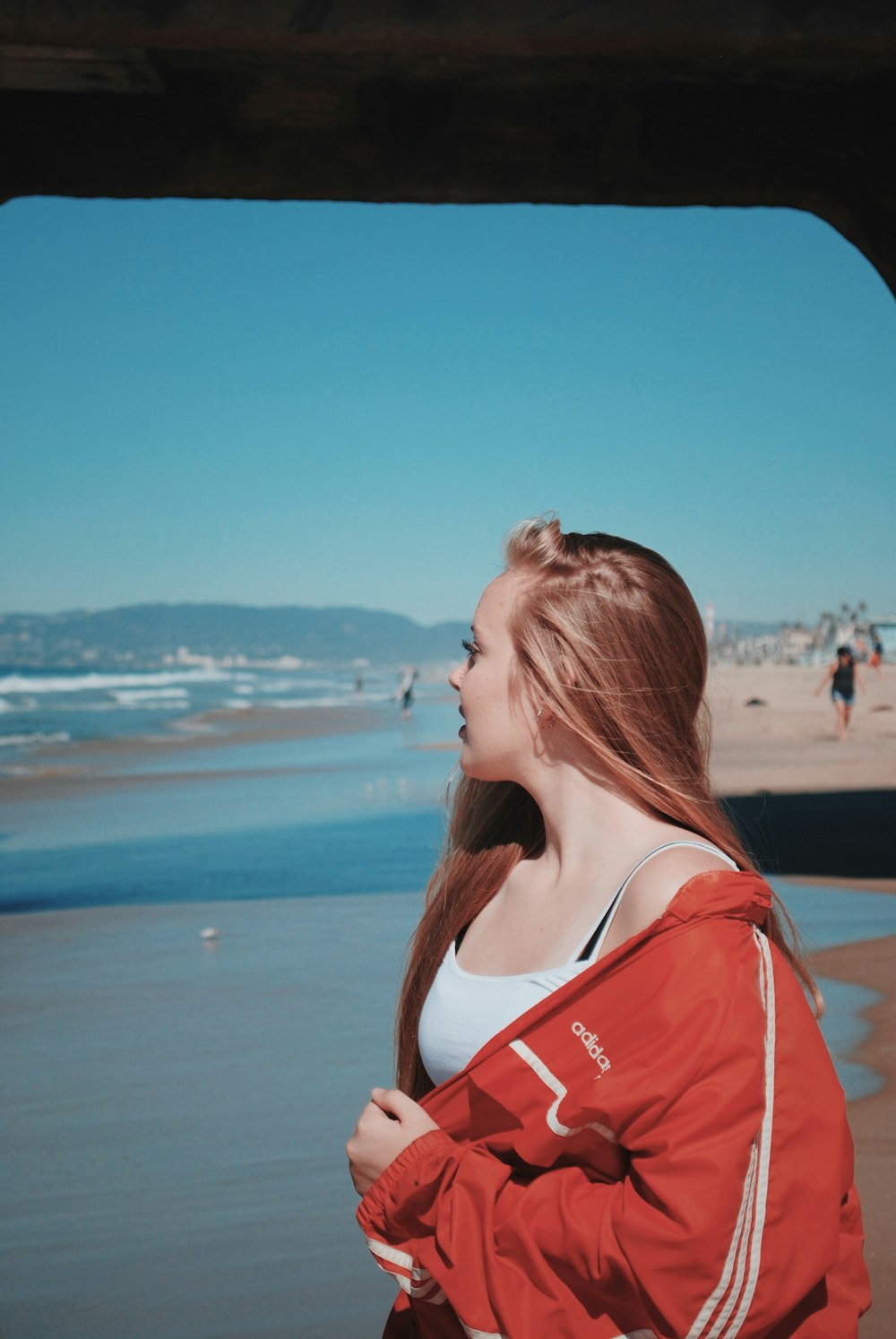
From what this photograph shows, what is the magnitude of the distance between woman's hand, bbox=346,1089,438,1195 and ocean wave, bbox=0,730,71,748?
91.6 feet

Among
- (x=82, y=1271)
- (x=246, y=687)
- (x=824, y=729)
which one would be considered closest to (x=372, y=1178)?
(x=82, y=1271)

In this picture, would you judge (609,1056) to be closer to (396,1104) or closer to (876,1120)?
(396,1104)

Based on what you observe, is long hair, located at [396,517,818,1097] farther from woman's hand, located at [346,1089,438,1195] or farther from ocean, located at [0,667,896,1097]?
ocean, located at [0,667,896,1097]

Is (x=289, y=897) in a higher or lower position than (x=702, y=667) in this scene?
lower

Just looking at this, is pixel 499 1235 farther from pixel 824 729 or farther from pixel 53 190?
pixel 824 729

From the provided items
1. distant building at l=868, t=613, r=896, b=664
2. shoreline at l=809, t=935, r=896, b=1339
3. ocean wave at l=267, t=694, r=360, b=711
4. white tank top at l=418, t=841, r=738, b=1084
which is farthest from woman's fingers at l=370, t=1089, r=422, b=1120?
distant building at l=868, t=613, r=896, b=664

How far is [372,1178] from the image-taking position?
1651 mm

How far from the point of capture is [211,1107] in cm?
499

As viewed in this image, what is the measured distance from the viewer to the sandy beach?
353 centimetres

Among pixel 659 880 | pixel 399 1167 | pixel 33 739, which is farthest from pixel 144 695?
pixel 659 880

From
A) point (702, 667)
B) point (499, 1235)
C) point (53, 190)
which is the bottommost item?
point (499, 1235)

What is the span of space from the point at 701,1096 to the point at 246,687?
64451 mm

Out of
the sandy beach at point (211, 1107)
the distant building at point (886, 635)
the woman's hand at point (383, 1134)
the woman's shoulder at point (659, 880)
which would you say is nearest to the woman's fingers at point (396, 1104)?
the woman's hand at point (383, 1134)

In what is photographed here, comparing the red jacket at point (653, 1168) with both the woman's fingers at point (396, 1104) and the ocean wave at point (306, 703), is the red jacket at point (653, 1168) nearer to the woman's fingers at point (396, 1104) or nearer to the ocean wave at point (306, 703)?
the woman's fingers at point (396, 1104)
